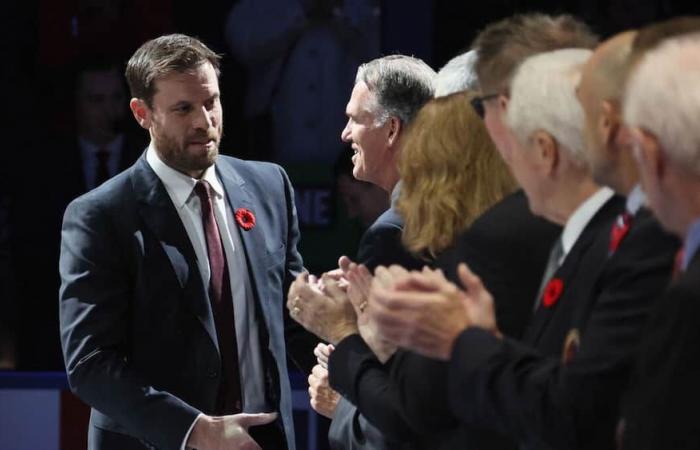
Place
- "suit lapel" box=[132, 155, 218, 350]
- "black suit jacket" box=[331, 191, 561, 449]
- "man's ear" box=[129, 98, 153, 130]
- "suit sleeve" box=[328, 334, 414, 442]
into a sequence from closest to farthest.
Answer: "black suit jacket" box=[331, 191, 561, 449], "suit sleeve" box=[328, 334, 414, 442], "suit lapel" box=[132, 155, 218, 350], "man's ear" box=[129, 98, 153, 130]

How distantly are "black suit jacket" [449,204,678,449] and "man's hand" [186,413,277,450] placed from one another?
120 centimetres

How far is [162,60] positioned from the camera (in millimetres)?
3312

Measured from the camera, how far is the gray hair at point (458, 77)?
2637mm

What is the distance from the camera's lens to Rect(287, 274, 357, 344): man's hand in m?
2.56

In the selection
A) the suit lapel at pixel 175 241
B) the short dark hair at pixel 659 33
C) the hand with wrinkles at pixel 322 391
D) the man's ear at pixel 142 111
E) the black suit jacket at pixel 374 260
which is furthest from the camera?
the man's ear at pixel 142 111

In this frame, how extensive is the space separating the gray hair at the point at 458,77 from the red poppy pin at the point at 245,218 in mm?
740

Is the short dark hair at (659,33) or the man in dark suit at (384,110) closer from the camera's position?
the short dark hair at (659,33)

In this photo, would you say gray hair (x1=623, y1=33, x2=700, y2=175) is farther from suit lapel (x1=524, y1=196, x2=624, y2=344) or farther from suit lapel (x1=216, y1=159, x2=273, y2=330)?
suit lapel (x1=216, y1=159, x2=273, y2=330)

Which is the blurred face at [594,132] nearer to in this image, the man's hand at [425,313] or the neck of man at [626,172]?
the neck of man at [626,172]

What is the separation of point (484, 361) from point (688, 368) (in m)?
0.36

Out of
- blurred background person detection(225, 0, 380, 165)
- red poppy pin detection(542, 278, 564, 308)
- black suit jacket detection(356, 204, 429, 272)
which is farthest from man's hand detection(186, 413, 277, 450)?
blurred background person detection(225, 0, 380, 165)

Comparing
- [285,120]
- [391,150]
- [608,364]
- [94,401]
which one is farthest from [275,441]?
[285,120]

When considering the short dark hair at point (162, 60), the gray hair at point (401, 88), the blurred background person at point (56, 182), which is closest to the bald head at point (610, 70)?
the gray hair at point (401, 88)

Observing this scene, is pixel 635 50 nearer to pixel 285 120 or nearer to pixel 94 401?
pixel 94 401
